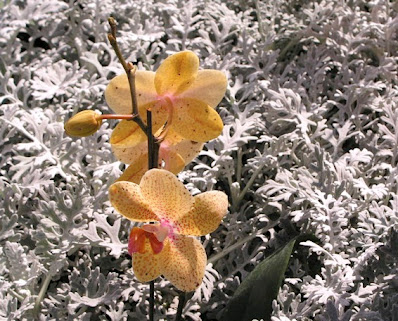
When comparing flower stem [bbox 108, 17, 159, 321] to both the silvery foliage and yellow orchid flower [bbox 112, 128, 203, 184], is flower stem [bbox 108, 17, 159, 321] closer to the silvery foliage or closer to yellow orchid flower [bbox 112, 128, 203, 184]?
yellow orchid flower [bbox 112, 128, 203, 184]

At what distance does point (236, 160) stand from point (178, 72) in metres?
0.73

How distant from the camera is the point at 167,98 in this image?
1081 millimetres

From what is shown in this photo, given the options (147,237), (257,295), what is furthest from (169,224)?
(257,295)

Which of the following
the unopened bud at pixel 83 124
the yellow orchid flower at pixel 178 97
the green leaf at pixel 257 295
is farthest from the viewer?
the green leaf at pixel 257 295

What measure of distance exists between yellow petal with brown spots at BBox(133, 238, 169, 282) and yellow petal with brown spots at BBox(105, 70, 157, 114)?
0.23 meters

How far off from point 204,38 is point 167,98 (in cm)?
99

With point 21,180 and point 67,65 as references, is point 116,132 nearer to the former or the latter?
point 21,180

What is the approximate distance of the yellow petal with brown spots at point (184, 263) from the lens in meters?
1.02

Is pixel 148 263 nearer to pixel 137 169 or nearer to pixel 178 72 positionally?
pixel 137 169

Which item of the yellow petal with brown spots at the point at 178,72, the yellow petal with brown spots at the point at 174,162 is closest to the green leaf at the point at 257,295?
the yellow petal with brown spots at the point at 174,162

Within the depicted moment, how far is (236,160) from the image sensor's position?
1768mm

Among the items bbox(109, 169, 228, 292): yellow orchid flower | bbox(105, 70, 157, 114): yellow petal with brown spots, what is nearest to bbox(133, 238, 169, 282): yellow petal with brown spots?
bbox(109, 169, 228, 292): yellow orchid flower

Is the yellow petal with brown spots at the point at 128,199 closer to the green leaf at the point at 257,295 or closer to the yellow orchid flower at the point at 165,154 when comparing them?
the yellow orchid flower at the point at 165,154

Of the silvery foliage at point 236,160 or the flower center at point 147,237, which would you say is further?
the silvery foliage at point 236,160
